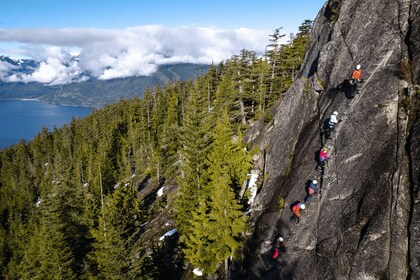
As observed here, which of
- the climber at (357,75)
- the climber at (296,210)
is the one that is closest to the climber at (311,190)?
the climber at (296,210)

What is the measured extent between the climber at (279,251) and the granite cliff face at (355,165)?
39cm

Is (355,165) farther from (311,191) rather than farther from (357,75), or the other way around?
(357,75)

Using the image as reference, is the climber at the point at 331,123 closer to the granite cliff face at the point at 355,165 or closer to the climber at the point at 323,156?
the granite cliff face at the point at 355,165

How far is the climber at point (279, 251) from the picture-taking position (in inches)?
698

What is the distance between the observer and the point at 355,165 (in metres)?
15.7

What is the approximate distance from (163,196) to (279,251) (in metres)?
31.7

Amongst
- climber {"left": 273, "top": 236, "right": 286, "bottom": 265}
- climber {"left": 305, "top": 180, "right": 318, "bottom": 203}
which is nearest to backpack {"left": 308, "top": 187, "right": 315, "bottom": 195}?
climber {"left": 305, "top": 180, "right": 318, "bottom": 203}

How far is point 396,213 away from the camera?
516 inches

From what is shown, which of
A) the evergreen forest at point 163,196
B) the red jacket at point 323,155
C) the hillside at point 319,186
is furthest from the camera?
the evergreen forest at point 163,196

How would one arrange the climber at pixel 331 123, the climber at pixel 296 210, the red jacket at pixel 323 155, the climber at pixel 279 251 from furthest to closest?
the climber at pixel 279 251
the climber at pixel 296 210
the climber at pixel 331 123
the red jacket at pixel 323 155

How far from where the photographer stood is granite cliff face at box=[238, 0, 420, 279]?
13281 mm

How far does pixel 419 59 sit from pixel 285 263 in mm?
14252

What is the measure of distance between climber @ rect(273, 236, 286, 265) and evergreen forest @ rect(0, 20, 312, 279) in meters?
3.56

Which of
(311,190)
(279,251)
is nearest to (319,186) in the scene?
(311,190)
